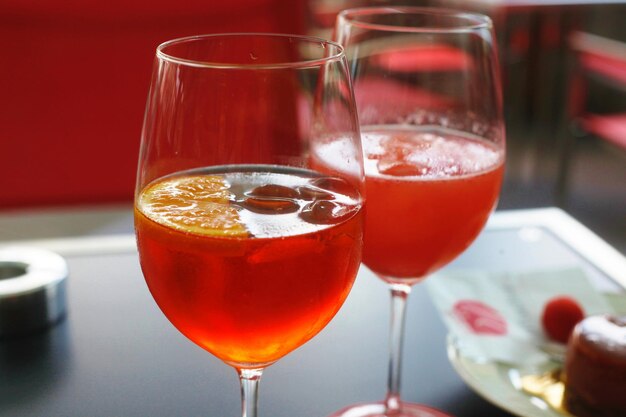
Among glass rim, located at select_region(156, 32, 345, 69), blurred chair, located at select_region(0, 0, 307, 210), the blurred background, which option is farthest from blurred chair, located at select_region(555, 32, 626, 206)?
glass rim, located at select_region(156, 32, 345, 69)

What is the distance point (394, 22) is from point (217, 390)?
1.29 ft

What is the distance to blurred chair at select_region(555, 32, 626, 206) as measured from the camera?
298 cm

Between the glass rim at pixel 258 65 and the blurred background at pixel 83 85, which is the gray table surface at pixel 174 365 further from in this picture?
the blurred background at pixel 83 85

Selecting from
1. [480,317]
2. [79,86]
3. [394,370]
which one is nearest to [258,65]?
[394,370]

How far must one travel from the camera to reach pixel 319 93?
609 millimetres

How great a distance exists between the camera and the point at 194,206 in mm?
568

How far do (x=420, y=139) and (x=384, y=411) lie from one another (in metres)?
0.26

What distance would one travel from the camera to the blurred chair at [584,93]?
9.78 feet

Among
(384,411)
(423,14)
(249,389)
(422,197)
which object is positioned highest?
(423,14)

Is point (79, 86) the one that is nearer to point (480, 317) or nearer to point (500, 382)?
point (480, 317)

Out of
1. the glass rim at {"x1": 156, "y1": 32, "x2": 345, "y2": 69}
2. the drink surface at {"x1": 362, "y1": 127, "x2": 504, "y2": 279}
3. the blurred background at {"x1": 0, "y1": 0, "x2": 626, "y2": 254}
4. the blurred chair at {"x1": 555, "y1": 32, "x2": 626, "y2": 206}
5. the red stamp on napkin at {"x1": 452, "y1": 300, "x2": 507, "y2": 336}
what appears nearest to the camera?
the glass rim at {"x1": 156, "y1": 32, "x2": 345, "y2": 69}

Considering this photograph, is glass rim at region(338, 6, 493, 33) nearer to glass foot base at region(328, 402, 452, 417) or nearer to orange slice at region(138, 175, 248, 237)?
orange slice at region(138, 175, 248, 237)

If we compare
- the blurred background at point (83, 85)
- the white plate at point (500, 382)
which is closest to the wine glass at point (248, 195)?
the white plate at point (500, 382)

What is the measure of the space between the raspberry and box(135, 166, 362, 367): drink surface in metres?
0.38
